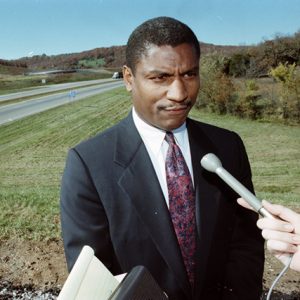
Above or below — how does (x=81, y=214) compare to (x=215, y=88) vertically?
above

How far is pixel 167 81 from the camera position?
1.86 metres

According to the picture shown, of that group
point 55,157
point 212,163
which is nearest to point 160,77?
point 212,163

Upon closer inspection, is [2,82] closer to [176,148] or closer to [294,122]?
[294,122]

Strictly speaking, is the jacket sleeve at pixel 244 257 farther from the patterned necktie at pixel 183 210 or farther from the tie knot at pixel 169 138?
the tie knot at pixel 169 138

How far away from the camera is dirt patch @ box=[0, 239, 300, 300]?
467 cm

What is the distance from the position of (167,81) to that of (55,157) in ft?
47.5

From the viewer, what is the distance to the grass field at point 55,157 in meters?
6.75

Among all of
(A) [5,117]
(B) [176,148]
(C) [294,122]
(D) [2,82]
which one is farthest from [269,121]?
(D) [2,82]

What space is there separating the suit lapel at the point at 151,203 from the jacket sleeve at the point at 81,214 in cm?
17

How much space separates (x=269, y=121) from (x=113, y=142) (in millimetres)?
25248

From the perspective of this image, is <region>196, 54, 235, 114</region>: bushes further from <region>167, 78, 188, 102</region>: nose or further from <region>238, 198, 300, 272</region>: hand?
<region>238, 198, 300, 272</region>: hand

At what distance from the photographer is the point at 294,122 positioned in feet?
82.7

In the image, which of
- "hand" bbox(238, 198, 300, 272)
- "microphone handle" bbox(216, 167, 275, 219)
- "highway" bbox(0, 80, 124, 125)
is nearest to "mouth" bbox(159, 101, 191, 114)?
"microphone handle" bbox(216, 167, 275, 219)

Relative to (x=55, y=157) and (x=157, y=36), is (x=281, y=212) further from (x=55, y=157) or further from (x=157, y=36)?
(x=55, y=157)
